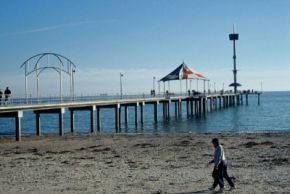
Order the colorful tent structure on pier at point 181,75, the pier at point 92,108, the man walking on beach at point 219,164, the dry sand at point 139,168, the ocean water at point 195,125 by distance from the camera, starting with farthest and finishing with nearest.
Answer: the colorful tent structure on pier at point 181,75 < the ocean water at point 195,125 < the pier at point 92,108 < the dry sand at point 139,168 < the man walking on beach at point 219,164

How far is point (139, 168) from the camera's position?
1950 centimetres

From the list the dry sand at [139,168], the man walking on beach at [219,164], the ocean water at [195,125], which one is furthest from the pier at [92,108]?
the man walking on beach at [219,164]

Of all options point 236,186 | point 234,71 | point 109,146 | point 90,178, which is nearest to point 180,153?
point 109,146

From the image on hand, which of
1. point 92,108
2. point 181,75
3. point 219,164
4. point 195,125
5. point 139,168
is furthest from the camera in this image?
point 181,75

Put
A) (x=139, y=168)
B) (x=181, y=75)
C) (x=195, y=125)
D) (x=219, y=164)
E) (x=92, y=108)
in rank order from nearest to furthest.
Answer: (x=219, y=164) → (x=139, y=168) → (x=92, y=108) → (x=195, y=125) → (x=181, y=75)

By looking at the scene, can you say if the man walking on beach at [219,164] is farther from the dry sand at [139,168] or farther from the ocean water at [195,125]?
the ocean water at [195,125]

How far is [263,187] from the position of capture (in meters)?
14.7

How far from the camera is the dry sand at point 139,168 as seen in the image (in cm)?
1526

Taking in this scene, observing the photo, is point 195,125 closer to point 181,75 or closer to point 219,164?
point 181,75

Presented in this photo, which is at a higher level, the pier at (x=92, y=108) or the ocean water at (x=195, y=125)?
the pier at (x=92, y=108)

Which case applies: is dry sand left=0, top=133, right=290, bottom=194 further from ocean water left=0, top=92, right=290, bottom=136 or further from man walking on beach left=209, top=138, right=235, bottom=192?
ocean water left=0, top=92, right=290, bottom=136

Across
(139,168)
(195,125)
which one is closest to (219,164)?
(139,168)

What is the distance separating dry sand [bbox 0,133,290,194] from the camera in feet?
50.1

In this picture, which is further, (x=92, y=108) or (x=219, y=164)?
(x=92, y=108)
